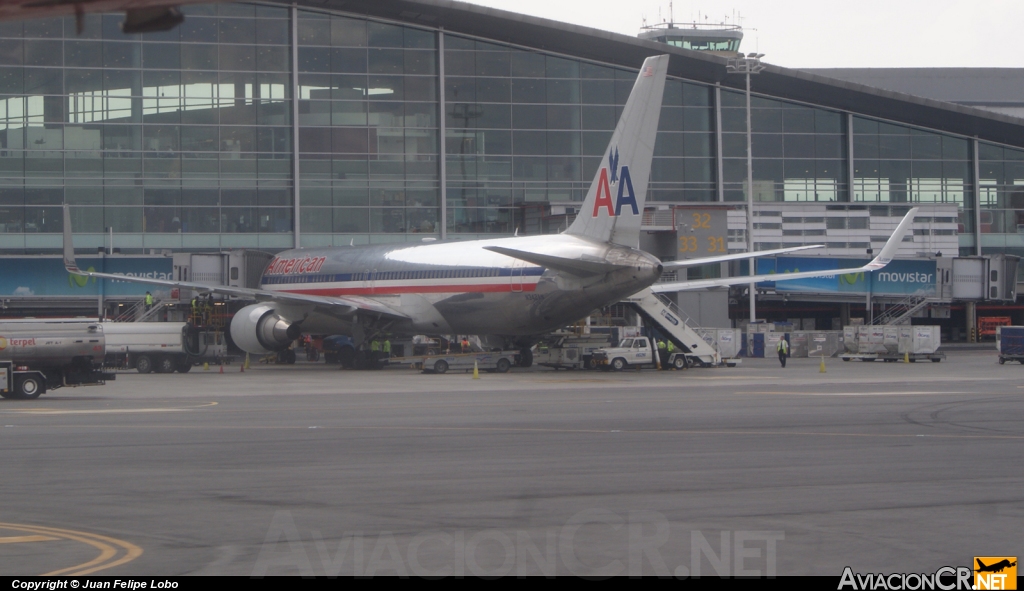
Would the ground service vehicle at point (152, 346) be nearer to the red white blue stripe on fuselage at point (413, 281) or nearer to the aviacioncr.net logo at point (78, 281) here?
the red white blue stripe on fuselage at point (413, 281)

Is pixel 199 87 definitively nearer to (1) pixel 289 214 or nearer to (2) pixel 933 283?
(1) pixel 289 214

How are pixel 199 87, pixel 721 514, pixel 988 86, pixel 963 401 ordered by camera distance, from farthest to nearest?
pixel 988 86, pixel 199 87, pixel 963 401, pixel 721 514

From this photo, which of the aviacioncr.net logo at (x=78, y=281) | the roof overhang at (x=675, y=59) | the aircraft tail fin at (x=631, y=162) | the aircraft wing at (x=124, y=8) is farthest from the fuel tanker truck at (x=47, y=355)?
the roof overhang at (x=675, y=59)

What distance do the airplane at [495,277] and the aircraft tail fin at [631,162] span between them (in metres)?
0.03

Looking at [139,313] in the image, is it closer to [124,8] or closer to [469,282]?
[469,282]

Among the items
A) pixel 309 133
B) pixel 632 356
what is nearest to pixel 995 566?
pixel 632 356

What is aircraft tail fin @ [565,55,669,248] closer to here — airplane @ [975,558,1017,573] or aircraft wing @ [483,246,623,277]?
aircraft wing @ [483,246,623,277]

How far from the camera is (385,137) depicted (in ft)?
213

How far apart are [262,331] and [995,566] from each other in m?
38.8

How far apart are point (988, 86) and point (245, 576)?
424 ft

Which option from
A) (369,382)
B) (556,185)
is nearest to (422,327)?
(369,382)

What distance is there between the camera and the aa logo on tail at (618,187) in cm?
3662

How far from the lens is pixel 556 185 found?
6694cm

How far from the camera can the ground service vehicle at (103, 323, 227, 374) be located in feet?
146
